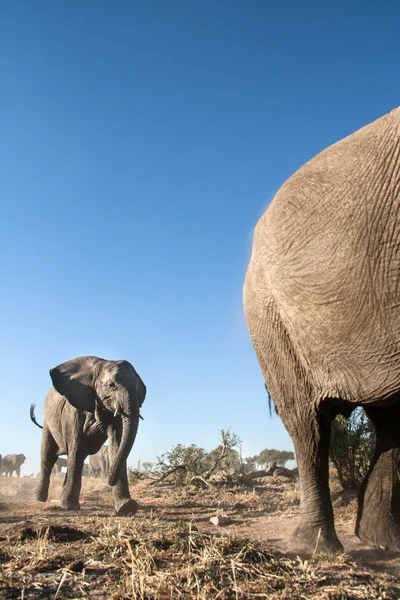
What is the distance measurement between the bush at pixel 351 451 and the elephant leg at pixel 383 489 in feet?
9.73

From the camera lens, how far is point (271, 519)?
6.07m

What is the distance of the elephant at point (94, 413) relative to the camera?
8.29 meters

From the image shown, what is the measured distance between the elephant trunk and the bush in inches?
125

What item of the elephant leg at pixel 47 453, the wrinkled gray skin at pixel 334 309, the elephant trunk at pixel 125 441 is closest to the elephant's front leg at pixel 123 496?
the elephant trunk at pixel 125 441

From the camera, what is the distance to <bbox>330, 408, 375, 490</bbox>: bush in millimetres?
7637

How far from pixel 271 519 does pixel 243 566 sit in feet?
11.7

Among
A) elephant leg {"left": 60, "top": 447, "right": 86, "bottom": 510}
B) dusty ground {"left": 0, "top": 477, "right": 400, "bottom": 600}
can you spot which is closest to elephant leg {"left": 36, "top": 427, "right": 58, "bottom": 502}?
elephant leg {"left": 60, "top": 447, "right": 86, "bottom": 510}

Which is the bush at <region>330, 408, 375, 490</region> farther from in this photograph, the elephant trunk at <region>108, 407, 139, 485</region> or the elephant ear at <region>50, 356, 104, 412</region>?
the elephant ear at <region>50, 356, 104, 412</region>

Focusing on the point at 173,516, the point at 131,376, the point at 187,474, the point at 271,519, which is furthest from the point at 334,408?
the point at 187,474

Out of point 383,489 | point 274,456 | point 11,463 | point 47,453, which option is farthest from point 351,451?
point 11,463

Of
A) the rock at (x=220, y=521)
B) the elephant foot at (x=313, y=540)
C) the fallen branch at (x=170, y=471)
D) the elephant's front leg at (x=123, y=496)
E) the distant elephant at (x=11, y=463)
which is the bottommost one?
the elephant foot at (x=313, y=540)

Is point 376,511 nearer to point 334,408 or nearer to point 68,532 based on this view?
point 334,408

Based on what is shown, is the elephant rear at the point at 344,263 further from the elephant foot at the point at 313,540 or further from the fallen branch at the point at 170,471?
the fallen branch at the point at 170,471

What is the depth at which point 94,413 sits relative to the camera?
948 cm
